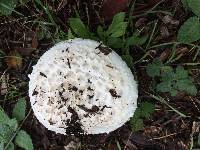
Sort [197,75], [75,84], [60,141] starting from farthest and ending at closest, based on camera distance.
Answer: [60,141] < [197,75] < [75,84]

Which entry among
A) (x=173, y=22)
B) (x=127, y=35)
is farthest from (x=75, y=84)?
(x=173, y=22)

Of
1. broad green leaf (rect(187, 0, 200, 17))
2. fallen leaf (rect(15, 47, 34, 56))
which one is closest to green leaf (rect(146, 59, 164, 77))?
broad green leaf (rect(187, 0, 200, 17))

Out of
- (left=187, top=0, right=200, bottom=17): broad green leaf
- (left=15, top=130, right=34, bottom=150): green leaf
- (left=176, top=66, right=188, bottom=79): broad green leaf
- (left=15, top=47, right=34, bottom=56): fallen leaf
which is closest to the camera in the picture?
(left=187, top=0, right=200, bottom=17): broad green leaf

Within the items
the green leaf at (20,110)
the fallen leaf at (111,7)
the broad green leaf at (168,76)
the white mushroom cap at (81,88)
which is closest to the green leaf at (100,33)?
the fallen leaf at (111,7)

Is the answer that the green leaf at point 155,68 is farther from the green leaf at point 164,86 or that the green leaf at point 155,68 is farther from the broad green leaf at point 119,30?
the broad green leaf at point 119,30

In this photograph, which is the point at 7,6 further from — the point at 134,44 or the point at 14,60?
the point at 134,44

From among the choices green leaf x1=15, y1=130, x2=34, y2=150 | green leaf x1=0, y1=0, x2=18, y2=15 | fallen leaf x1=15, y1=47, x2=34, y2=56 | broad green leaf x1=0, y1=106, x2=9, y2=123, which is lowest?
green leaf x1=15, y1=130, x2=34, y2=150

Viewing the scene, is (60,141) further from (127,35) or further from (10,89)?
(127,35)

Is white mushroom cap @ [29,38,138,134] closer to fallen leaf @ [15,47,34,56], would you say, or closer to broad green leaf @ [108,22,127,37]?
broad green leaf @ [108,22,127,37]
